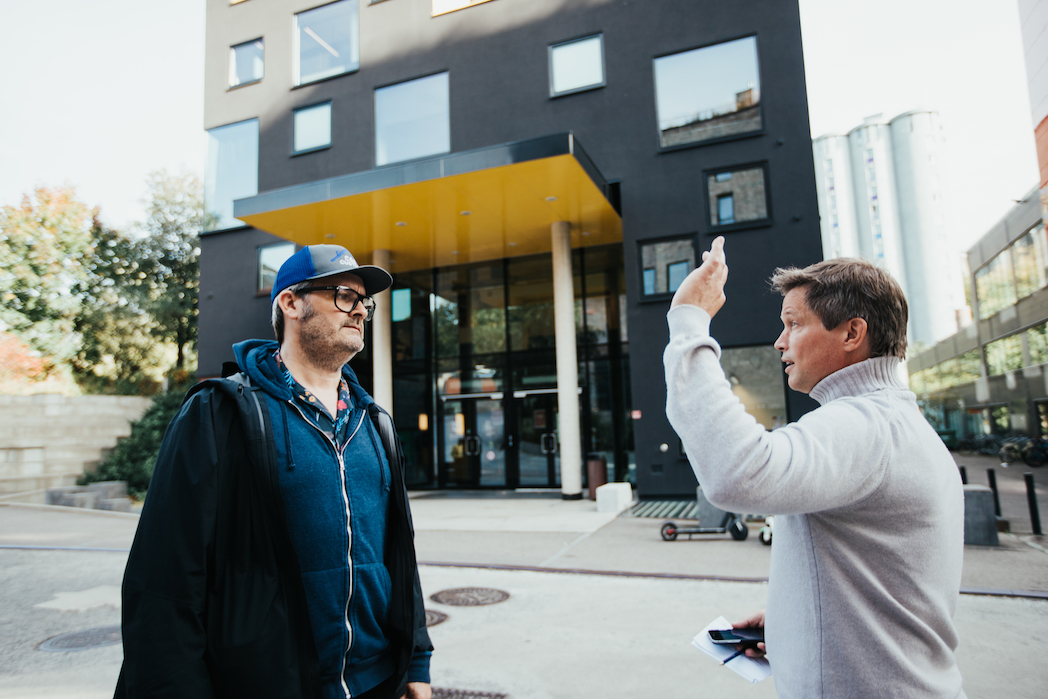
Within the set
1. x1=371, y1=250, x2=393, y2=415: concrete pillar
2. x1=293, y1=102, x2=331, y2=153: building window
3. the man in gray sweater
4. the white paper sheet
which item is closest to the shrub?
x1=371, y1=250, x2=393, y2=415: concrete pillar

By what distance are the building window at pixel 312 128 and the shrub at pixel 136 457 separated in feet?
29.0

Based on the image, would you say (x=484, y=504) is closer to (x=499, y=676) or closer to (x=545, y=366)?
(x=545, y=366)

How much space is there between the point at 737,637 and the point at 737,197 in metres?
13.8

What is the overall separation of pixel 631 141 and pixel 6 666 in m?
14.3

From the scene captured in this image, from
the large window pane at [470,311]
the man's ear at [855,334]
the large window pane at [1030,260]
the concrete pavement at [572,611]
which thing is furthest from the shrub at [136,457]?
the large window pane at [1030,260]

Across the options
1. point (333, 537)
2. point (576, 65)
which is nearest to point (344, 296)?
point (333, 537)

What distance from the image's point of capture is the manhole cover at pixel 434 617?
5.83 meters

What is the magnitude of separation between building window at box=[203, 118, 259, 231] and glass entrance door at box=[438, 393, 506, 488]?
8.70 m

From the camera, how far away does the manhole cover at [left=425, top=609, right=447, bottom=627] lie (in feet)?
19.1

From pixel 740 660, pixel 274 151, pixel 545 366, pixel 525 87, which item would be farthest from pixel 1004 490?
pixel 274 151

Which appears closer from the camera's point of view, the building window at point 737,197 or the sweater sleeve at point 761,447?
the sweater sleeve at point 761,447

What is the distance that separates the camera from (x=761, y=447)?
1.34 metres

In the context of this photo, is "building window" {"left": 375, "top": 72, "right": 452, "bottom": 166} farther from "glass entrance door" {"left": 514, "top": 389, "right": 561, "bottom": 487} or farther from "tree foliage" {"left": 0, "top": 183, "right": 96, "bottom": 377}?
"tree foliage" {"left": 0, "top": 183, "right": 96, "bottom": 377}

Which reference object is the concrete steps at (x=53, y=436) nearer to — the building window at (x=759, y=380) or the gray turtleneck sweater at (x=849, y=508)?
the building window at (x=759, y=380)
